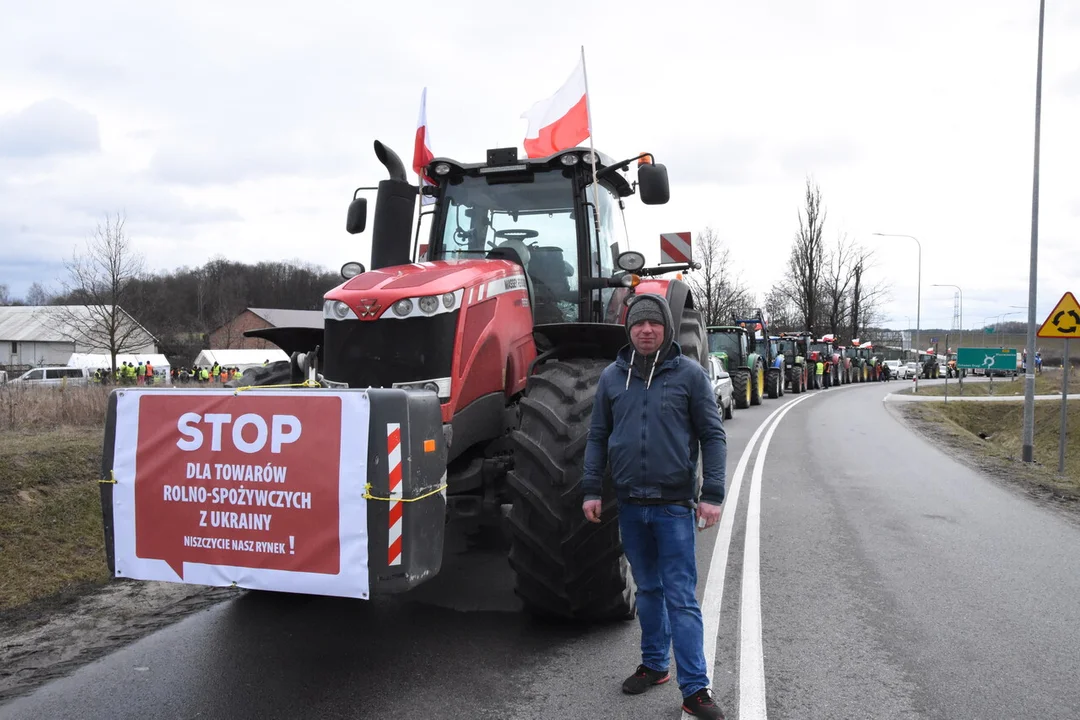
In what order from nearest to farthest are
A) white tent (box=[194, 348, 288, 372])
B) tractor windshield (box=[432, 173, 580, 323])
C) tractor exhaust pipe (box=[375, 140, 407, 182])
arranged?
tractor exhaust pipe (box=[375, 140, 407, 182]) < tractor windshield (box=[432, 173, 580, 323]) < white tent (box=[194, 348, 288, 372])

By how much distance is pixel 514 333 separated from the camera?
5262 mm

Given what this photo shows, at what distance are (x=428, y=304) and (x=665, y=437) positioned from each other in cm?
157

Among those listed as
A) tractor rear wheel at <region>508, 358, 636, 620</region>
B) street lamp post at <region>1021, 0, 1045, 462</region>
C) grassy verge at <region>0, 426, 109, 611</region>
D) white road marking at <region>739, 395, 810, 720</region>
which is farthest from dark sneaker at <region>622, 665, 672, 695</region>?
street lamp post at <region>1021, 0, 1045, 462</region>

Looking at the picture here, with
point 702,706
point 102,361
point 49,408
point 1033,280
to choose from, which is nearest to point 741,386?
point 1033,280

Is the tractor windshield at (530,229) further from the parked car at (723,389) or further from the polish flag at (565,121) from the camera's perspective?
the parked car at (723,389)

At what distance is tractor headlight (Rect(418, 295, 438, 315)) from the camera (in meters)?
4.48

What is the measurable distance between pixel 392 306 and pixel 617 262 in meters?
1.96

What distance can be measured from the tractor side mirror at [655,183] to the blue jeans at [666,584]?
2529mm

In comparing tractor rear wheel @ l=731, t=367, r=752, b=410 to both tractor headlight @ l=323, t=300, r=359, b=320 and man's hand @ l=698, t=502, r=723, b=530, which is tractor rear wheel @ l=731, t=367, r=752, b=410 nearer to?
tractor headlight @ l=323, t=300, r=359, b=320

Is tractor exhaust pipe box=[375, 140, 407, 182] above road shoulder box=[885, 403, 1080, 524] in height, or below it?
above

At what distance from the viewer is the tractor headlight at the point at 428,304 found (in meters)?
4.48

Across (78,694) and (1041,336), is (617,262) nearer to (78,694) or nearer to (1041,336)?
(78,694)

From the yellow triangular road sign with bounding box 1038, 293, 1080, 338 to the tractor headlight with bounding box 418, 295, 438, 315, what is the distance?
11168 mm

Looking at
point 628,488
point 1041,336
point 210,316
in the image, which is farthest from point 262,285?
point 628,488
